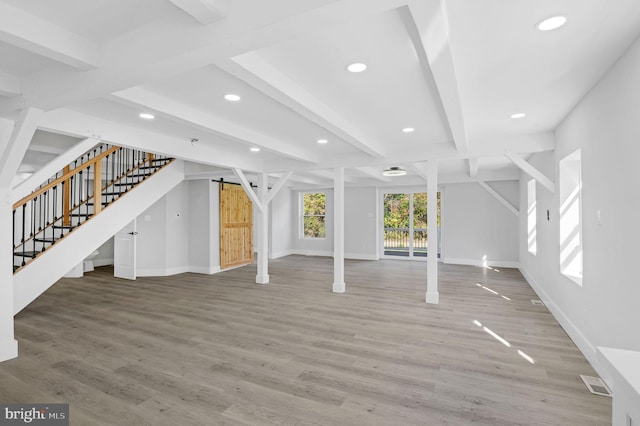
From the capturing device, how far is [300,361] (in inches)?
118

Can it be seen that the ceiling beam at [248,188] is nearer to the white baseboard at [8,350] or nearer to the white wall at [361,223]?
the white baseboard at [8,350]

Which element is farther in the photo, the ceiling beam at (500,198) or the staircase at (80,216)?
the ceiling beam at (500,198)

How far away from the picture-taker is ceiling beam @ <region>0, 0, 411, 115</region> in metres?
1.43

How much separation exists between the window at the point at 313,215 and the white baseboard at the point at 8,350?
333 inches

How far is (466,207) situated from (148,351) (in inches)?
326

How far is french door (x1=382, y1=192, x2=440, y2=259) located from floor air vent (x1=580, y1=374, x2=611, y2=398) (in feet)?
22.7

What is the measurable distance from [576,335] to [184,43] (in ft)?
14.5

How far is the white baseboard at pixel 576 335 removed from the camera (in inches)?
108

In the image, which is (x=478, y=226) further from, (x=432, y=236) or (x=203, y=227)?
(x=203, y=227)

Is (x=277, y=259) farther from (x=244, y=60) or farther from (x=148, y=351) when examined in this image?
(x=244, y=60)

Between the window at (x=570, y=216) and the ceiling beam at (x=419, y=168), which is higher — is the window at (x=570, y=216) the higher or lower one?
the lower one

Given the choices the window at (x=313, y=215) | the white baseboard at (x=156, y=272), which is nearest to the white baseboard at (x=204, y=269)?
the white baseboard at (x=156, y=272)

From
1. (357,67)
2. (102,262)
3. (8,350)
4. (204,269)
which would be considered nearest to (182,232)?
(204,269)

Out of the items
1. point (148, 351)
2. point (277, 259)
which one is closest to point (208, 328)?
point (148, 351)
